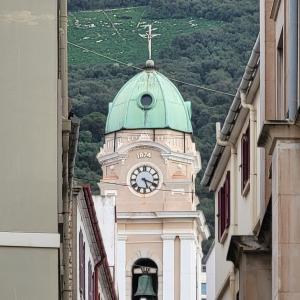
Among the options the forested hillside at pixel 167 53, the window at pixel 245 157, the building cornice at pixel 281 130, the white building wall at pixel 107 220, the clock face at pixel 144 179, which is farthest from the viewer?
the forested hillside at pixel 167 53

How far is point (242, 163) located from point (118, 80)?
110395 mm

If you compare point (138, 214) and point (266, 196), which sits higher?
point (138, 214)

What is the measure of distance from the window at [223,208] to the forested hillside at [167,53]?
6841cm

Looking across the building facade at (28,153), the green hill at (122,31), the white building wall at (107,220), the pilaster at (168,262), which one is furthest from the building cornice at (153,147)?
the building facade at (28,153)

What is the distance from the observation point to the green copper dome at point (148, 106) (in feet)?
335

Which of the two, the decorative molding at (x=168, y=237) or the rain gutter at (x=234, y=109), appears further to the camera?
the decorative molding at (x=168, y=237)

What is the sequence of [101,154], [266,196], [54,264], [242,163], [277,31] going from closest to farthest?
[54,264] < [277,31] < [266,196] < [242,163] < [101,154]

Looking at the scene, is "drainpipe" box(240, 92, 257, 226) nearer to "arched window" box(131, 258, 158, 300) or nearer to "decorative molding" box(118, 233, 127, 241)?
"arched window" box(131, 258, 158, 300)

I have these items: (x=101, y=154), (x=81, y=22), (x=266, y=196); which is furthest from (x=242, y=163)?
(x=81, y=22)

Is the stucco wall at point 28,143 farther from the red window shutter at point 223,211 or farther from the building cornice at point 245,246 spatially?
the red window shutter at point 223,211

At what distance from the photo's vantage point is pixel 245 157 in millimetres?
34375

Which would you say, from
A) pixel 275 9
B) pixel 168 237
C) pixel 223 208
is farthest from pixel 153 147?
pixel 275 9

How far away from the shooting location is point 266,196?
28031mm

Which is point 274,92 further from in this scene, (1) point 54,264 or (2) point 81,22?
(2) point 81,22
